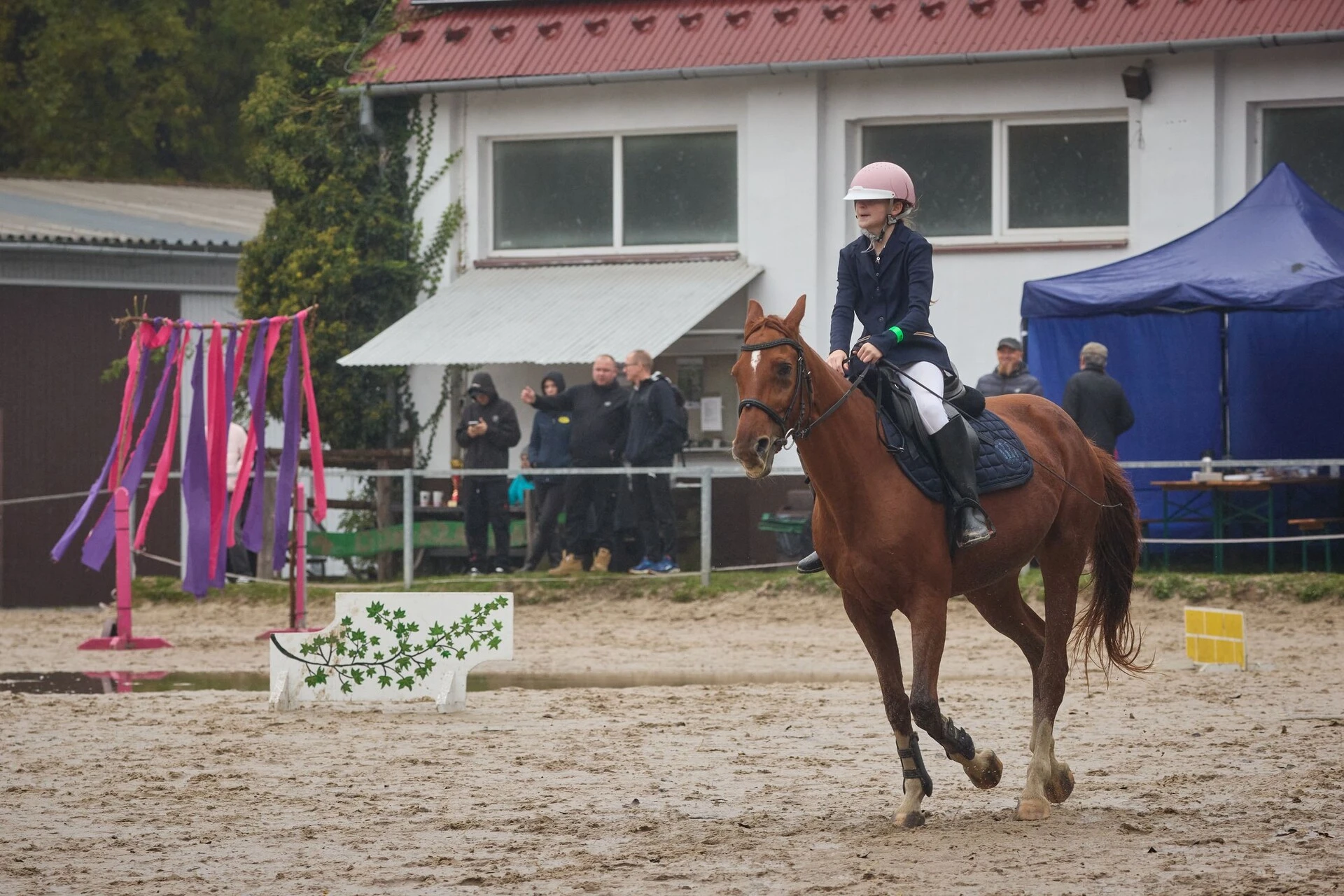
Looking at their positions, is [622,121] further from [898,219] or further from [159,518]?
[898,219]

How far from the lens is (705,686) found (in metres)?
12.3

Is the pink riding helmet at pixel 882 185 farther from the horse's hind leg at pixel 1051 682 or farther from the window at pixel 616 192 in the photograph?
the window at pixel 616 192

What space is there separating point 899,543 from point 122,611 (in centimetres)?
947

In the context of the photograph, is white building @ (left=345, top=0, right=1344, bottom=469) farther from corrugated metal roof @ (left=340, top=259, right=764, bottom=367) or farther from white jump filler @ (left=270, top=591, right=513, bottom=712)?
white jump filler @ (left=270, top=591, right=513, bottom=712)

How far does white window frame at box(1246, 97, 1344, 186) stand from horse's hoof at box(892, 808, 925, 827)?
43.4 ft

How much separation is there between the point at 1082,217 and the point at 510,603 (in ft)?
34.9

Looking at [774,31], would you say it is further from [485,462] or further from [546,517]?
[546,517]

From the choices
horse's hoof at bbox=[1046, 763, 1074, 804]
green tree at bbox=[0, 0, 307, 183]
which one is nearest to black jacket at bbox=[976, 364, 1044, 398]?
horse's hoof at bbox=[1046, 763, 1074, 804]

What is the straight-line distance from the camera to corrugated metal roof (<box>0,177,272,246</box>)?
904 inches

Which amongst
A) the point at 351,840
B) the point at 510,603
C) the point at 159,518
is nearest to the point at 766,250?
the point at 159,518

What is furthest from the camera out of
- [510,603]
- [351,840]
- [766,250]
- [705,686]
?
[766,250]

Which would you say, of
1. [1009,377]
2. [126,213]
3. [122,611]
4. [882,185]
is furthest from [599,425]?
[126,213]

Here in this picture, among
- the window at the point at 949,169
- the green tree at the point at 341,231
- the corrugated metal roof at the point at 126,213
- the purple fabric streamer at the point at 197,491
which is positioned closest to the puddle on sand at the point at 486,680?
the purple fabric streamer at the point at 197,491

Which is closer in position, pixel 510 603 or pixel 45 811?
pixel 45 811
